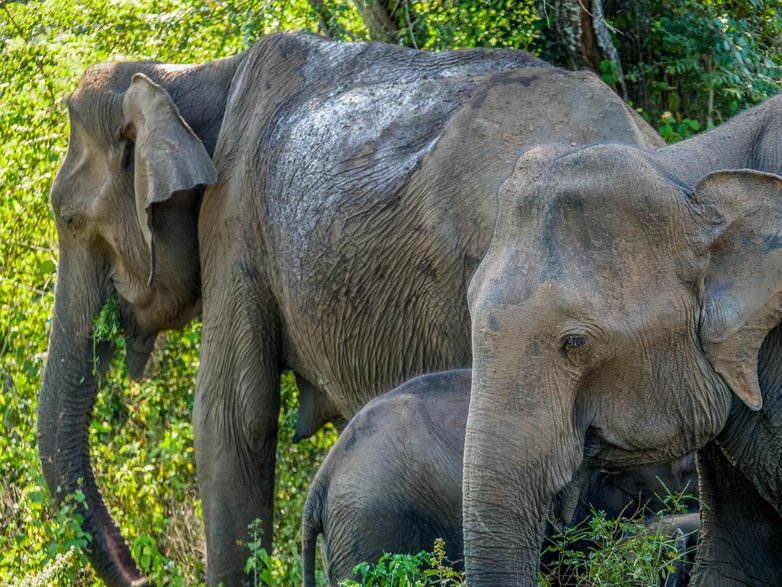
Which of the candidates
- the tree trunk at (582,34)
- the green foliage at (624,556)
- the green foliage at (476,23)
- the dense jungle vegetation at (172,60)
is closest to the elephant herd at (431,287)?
the green foliage at (624,556)

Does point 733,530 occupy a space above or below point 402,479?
below

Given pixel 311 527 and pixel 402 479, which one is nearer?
pixel 402 479

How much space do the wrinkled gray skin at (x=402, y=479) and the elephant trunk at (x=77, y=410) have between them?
86.8 inches

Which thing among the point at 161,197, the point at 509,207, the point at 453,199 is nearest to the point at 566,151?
the point at 509,207

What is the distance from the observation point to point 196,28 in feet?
25.9

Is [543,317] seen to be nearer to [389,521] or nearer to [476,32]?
[389,521]

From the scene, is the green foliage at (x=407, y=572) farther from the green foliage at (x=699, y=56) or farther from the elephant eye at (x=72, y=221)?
the green foliage at (x=699, y=56)

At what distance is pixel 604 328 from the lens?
3746mm

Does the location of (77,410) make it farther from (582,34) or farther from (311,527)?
(582,34)

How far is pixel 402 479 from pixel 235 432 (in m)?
1.63

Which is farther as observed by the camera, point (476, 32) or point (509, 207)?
point (476, 32)

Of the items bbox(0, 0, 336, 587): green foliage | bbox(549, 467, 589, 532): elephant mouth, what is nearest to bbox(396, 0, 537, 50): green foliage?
bbox(0, 0, 336, 587): green foliage

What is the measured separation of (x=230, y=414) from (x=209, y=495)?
0.32m

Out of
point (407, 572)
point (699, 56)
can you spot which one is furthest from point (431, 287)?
point (699, 56)
